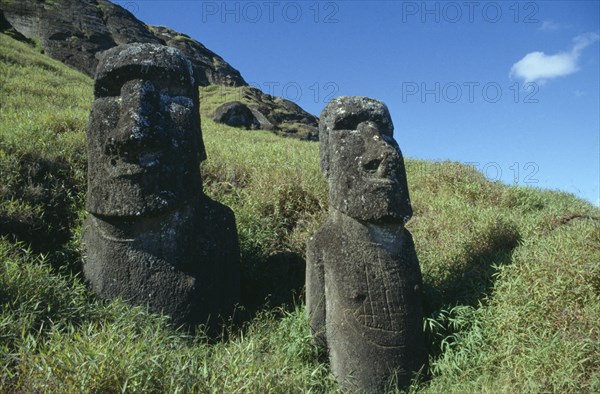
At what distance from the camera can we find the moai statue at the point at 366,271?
4.05 meters

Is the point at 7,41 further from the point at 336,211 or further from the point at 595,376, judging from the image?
the point at 595,376

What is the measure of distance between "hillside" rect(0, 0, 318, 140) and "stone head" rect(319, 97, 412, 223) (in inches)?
719

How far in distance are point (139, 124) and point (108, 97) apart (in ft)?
1.76

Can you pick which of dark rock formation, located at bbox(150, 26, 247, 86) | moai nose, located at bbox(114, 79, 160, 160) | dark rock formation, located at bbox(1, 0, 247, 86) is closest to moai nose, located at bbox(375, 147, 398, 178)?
moai nose, located at bbox(114, 79, 160, 160)

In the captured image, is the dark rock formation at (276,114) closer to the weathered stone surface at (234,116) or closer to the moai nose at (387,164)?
the weathered stone surface at (234,116)

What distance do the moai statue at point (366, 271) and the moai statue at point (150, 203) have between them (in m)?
0.91

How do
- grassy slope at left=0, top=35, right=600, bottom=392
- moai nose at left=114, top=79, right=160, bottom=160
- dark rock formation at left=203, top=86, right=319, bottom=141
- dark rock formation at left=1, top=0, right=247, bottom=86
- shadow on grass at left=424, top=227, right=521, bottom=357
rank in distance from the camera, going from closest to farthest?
grassy slope at left=0, top=35, right=600, bottom=392, moai nose at left=114, top=79, right=160, bottom=160, shadow on grass at left=424, top=227, right=521, bottom=357, dark rock formation at left=203, top=86, right=319, bottom=141, dark rock formation at left=1, top=0, right=247, bottom=86

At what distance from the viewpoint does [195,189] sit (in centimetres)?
447

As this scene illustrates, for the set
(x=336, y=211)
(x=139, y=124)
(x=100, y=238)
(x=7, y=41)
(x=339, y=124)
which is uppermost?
(x=7, y=41)

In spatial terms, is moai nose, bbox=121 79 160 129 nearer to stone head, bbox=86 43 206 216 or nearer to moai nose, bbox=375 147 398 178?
stone head, bbox=86 43 206 216

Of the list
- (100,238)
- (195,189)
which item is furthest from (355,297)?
(100,238)

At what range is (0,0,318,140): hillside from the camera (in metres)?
26.0

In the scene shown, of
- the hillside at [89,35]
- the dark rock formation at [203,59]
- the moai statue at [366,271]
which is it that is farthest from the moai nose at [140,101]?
the dark rock formation at [203,59]

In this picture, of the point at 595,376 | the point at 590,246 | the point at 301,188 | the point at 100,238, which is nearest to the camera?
the point at 595,376
